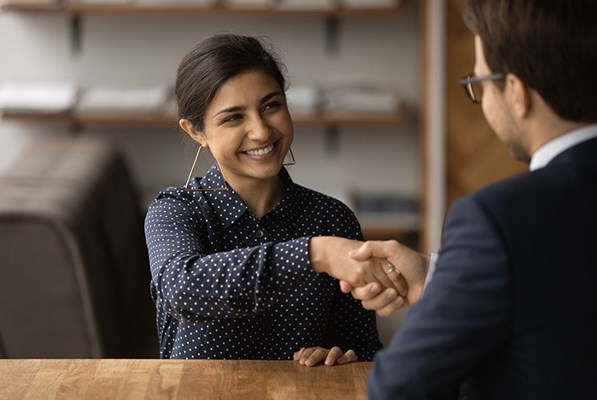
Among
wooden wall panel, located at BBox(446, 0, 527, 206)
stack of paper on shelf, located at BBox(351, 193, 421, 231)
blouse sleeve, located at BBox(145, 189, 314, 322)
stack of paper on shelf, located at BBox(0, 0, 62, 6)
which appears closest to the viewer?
blouse sleeve, located at BBox(145, 189, 314, 322)

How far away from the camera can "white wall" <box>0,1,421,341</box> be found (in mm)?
4742

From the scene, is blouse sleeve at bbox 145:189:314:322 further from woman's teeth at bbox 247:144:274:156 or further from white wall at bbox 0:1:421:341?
white wall at bbox 0:1:421:341

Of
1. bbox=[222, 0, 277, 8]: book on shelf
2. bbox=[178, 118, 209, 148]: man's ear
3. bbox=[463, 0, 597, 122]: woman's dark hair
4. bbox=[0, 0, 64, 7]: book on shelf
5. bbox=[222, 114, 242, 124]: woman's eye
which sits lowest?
bbox=[222, 0, 277, 8]: book on shelf

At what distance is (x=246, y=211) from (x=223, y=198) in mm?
55

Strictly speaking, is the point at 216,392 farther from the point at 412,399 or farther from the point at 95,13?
the point at 95,13

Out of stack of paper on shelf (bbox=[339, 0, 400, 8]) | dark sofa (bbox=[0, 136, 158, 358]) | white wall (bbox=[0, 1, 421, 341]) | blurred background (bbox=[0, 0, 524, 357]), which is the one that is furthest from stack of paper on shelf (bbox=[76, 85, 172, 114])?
stack of paper on shelf (bbox=[339, 0, 400, 8])

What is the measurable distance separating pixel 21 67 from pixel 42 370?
10.3ft

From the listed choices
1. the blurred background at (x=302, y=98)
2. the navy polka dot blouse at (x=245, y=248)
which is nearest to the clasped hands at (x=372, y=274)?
the navy polka dot blouse at (x=245, y=248)

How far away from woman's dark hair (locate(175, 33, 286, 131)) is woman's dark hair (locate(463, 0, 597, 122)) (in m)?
0.77

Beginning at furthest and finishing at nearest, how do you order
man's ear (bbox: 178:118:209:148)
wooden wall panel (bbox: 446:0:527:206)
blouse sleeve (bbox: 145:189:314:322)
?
wooden wall panel (bbox: 446:0:527:206), man's ear (bbox: 178:118:209:148), blouse sleeve (bbox: 145:189:314:322)

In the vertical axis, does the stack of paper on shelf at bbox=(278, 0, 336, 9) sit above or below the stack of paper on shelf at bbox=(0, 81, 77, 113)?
above

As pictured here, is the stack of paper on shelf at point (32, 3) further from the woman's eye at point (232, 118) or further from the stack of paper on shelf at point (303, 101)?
the woman's eye at point (232, 118)

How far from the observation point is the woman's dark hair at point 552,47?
4.48ft

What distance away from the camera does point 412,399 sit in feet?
4.57
